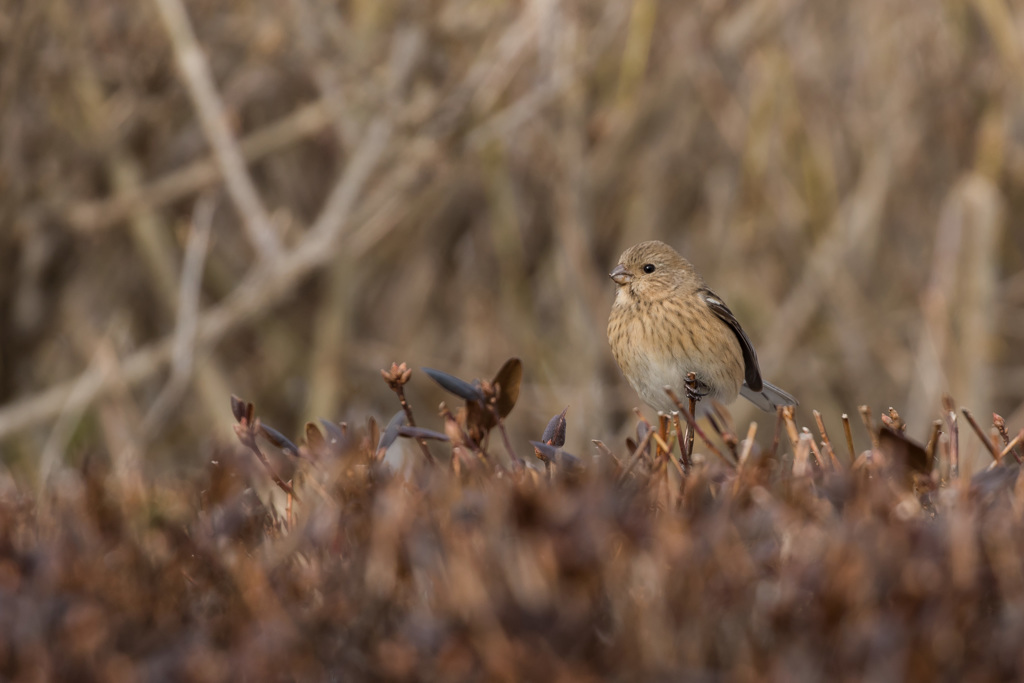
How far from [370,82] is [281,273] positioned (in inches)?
44.4

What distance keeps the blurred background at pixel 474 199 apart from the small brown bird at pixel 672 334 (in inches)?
76.8

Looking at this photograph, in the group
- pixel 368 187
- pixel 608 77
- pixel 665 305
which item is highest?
pixel 608 77

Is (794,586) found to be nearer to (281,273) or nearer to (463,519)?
(463,519)

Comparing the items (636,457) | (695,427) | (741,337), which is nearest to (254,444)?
(636,457)

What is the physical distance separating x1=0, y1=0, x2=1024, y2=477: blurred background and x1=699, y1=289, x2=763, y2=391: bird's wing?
211 centimetres

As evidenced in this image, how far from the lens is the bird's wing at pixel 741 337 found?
4141 millimetres

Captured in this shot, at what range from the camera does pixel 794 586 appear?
4.98ft

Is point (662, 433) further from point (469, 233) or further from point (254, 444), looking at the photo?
point (469, 233)

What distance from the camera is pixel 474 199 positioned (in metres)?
7.89

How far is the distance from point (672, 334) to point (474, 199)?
4020 mm

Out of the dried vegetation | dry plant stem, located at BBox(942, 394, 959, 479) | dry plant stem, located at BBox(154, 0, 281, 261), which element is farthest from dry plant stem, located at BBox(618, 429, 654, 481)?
dry plant stem, located at BBox(154, 0, 281, 261)

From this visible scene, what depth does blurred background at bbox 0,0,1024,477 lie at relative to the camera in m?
6.36

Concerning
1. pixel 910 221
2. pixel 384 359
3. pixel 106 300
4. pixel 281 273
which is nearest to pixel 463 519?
pixel 281 273

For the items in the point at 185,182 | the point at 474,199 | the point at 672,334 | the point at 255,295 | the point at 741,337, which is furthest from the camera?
the point at 474,199
